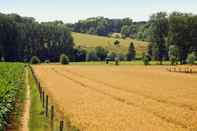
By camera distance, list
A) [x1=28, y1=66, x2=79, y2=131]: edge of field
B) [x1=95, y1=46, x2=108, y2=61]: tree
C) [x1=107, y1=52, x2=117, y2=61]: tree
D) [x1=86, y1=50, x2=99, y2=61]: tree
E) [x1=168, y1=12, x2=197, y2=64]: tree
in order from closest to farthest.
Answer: [x1=28, y1=66, x2=79, y2=131]: edge of field
[x1=168, y1=12, x2=197, y2=64]: tree
[x1=86, y1=50, x2=99, y2=61]: tree
[x1=107, y1=52, x2=117, y2=61]: tree
[x1=95, y1=46, x2=108, y2=61]: tree

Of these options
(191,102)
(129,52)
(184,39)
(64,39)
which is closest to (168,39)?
(184,39)

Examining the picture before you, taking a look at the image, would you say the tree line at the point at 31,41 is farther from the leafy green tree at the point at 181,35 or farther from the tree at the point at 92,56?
the leafy green tree at the point at 181,35

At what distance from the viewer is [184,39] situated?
148 metres

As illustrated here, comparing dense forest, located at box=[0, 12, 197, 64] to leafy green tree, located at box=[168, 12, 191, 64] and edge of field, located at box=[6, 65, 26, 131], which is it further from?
edge of field, located at box=[6, 65, 26, 131]

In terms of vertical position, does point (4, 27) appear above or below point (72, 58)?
above

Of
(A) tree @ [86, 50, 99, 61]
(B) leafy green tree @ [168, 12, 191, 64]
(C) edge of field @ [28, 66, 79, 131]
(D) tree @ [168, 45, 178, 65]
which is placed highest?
(B) leafy green tree @ [168, 12, 191, 64]

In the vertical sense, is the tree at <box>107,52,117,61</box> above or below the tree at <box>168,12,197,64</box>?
below

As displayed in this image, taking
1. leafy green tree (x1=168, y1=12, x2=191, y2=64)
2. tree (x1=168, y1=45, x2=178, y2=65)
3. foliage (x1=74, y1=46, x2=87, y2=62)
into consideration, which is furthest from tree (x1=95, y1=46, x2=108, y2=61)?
tree (x1=168, y1=45, x2=178, y2=65)

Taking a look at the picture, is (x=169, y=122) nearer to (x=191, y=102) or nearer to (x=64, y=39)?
(x=191, y=102)

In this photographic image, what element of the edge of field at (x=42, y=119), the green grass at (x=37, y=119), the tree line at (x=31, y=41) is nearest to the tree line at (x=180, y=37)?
the tree line at (x=31, y=41)

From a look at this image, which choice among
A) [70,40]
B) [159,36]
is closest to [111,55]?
[70,40]

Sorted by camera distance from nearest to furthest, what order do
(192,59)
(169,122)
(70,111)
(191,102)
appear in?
(169,122) < (70,111) < (191,102) < (192,59)

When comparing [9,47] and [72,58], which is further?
[72,58]

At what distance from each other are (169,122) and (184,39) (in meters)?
122
